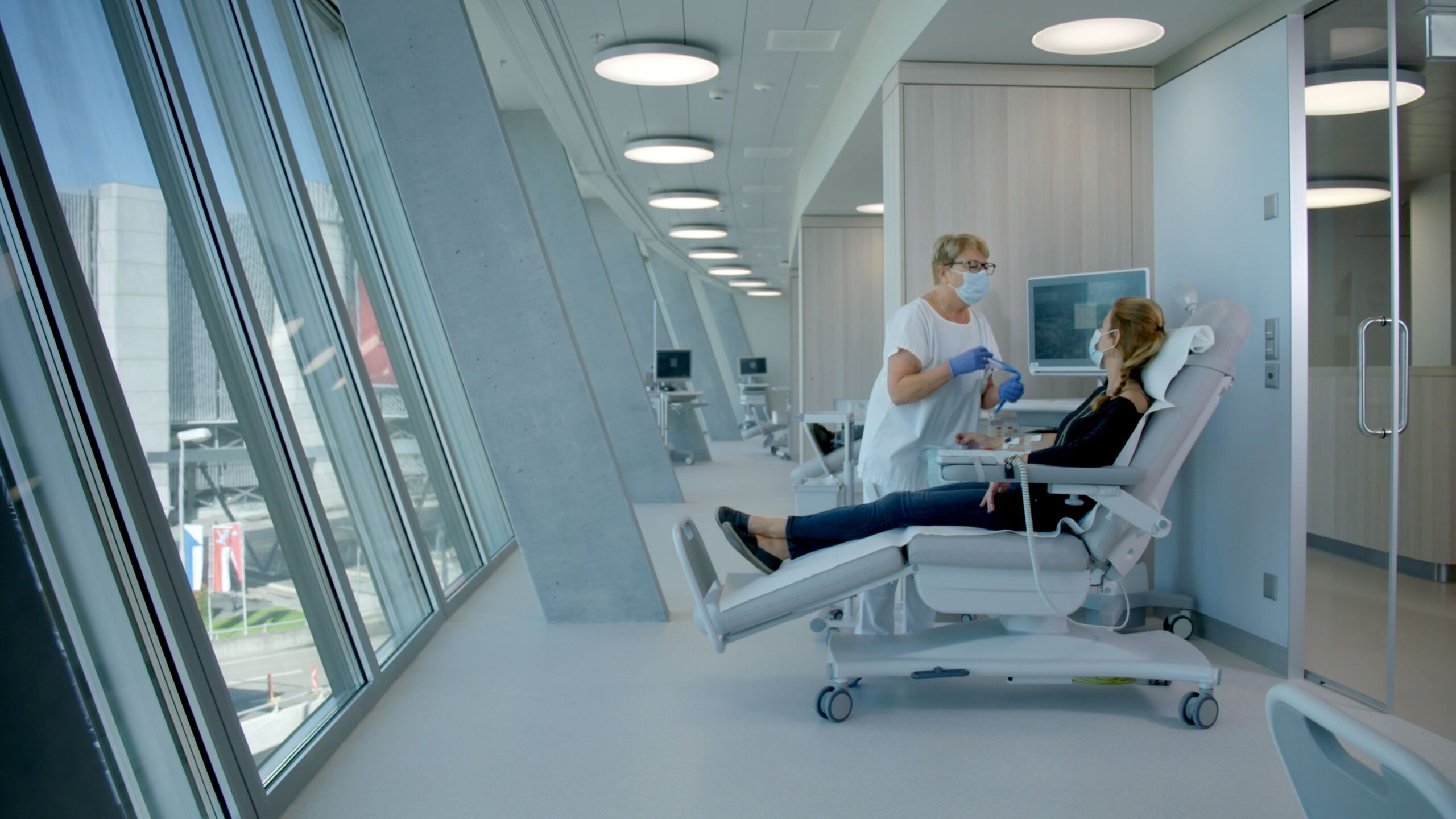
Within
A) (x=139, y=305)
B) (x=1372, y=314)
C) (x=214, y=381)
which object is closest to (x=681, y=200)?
(x=1372, y=314)

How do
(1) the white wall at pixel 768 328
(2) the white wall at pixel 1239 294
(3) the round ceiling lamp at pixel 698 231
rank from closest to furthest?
(2) the white wall at pixel 1239 294 < (3) the round ceiling lamp at pixel 698 231 < (1) the white wall at pixel 768 328

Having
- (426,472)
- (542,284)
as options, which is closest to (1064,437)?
(542,284)

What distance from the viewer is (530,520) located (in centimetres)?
462

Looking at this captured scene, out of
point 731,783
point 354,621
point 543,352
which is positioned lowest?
point 731,783

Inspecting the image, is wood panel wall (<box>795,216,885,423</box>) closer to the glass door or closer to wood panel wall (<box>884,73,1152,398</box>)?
wood panel wall (<box>884,73,1152,398</box>)

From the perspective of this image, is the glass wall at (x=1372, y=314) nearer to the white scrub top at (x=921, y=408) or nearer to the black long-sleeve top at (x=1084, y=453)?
the black long-sleeve top at (x=1084, y=453)

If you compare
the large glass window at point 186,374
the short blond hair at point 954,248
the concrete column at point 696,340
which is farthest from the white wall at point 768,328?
the large glass window at point 186,374

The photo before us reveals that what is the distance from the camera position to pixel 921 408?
12.4 feet

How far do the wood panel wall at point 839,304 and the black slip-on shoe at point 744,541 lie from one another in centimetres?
718

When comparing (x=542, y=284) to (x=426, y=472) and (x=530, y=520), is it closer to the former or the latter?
(x=530, y=520)

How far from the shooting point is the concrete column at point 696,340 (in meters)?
18.2

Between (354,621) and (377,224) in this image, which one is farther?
(377,224)

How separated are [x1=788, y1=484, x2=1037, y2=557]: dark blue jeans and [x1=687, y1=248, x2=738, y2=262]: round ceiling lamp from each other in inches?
513

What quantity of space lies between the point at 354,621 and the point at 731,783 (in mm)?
1426
